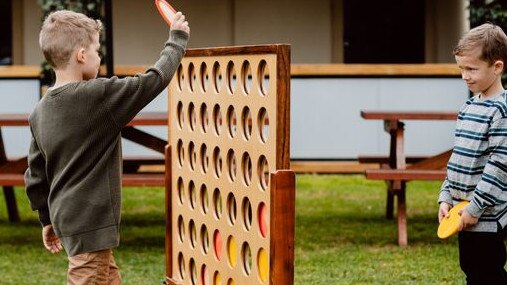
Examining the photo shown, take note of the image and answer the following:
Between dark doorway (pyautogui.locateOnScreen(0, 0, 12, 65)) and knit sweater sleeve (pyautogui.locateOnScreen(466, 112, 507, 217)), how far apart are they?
35.4ft

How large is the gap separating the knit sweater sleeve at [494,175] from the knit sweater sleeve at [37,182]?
1.62 metres

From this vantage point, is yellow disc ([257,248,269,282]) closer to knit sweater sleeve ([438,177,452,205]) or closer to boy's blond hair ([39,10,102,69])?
knit sweater sleeve ([438,177,452,205])

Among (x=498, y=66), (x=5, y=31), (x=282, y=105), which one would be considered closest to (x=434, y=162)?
(x=498, y=66)

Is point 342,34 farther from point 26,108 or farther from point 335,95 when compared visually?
point 26,108

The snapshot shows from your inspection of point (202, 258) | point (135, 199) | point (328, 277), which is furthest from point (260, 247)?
point (135, 199)

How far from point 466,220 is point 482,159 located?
24 cm

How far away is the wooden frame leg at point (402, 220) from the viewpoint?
298 inches

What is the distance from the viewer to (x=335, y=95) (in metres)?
13.0

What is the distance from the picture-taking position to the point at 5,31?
1409 cm

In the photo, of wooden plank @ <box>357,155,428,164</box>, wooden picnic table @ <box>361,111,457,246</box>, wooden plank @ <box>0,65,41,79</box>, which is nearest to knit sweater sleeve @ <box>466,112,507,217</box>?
wooden picnic table @ <box>361,111,457,246</box>

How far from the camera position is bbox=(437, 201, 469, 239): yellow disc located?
4.12 meters

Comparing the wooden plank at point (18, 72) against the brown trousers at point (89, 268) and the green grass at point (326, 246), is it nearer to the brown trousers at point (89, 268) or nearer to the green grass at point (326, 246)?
the green grass at point (326, 246)

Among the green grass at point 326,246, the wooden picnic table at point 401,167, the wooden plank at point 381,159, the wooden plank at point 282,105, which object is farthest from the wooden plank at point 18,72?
the wooden plank at point 282,105

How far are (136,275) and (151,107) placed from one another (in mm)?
6439
